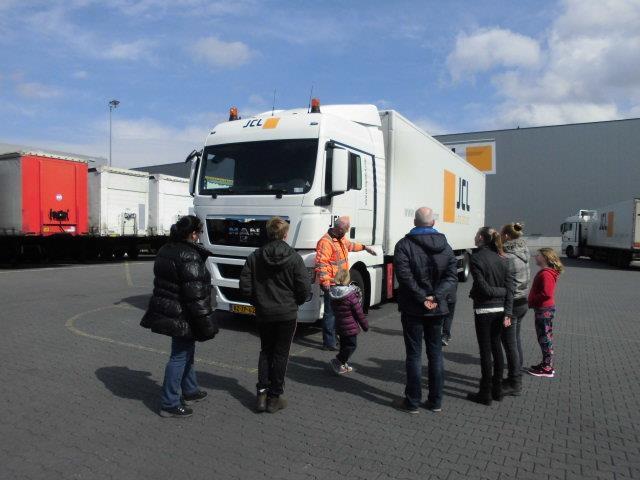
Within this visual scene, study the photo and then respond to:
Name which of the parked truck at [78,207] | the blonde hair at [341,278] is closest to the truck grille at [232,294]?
the blonde hair at [341,278]

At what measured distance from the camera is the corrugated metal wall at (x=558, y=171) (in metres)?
36.4

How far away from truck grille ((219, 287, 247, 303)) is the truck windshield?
1.38 m

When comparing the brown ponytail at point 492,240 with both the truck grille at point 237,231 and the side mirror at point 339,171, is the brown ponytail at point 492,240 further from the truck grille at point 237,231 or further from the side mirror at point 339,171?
the truck grille at point 237,231

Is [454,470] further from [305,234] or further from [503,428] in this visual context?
[305,234]

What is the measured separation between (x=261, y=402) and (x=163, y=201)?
18.4 metres

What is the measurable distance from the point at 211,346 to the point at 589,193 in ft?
122

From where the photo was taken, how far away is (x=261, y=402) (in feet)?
14.6

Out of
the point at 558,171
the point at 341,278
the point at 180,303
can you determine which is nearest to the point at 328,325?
the point at 341,278

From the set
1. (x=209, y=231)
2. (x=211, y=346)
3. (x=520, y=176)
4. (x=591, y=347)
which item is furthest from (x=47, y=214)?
(x=520, y=176)

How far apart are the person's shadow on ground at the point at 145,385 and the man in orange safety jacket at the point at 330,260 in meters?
1.49

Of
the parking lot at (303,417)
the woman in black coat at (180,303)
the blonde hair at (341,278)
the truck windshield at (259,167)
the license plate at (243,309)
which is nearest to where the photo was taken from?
the parking lot at (303,417)

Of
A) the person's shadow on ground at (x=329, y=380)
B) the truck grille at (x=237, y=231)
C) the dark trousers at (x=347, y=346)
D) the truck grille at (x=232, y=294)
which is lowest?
the person's shadow on ground at (x=329, y=380)

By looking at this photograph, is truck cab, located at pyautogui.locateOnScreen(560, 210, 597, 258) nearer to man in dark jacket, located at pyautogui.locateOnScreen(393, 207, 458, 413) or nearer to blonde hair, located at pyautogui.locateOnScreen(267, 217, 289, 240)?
man in dark jacket, located at pyautogui.locateOnScreen(393, 207, 458, 413)

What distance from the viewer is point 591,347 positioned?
23.6ft
